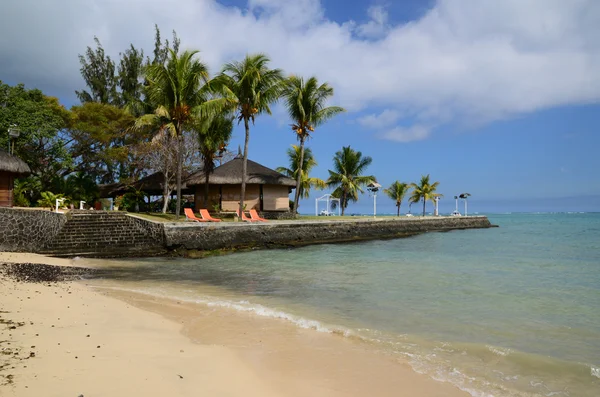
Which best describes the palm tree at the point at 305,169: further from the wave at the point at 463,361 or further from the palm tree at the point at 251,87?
the wave at the point at 463,361

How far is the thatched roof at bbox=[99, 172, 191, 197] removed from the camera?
2834 cm

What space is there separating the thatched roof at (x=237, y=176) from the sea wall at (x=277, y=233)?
5.85 meters

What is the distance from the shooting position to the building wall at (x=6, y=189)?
62.9 ft

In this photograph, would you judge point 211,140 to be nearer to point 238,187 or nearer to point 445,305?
point 238,187

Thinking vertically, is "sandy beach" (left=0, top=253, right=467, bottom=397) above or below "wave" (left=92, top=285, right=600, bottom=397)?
above

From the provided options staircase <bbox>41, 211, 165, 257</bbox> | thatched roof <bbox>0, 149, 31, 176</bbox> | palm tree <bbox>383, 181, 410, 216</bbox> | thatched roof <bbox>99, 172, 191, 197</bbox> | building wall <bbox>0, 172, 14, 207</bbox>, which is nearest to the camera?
staircase <bbox>41, 211, 165, 257</bbox>

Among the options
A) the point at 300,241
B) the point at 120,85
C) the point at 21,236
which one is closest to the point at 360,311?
the point at 21,236

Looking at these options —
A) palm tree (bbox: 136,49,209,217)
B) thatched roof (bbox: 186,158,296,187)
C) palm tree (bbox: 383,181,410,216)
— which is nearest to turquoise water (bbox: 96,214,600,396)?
palm tree (bbox: 136,49,209,217)

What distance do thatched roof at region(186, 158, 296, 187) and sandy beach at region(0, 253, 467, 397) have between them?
21.3m

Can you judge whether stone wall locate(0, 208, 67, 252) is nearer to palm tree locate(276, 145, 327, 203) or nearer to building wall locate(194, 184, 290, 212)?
building wall locate(194, 184, 290, 212)

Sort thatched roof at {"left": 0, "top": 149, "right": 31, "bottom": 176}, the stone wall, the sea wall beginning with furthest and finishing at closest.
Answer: thatched roof at {"left": 0, "top": 149, "right": 31, "bottom": 176}, the sea wall, the stone wall

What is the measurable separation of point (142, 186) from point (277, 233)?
12.3m

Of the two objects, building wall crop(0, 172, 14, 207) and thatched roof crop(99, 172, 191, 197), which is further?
thatched roof crop(99, 172, 191, 197)

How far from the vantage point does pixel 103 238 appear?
15883mm
